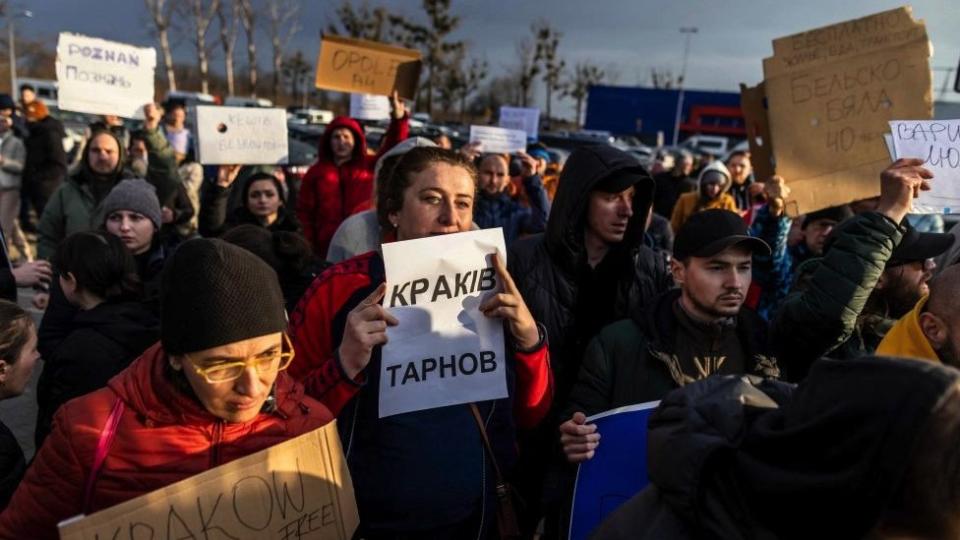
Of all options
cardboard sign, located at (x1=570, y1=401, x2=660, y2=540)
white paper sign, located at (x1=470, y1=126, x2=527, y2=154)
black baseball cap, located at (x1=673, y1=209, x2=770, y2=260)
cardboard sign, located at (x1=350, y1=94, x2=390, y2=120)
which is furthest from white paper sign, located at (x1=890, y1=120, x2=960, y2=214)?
cardboard sign, located at (x1=350, y1=94, x2=390, y2=120)

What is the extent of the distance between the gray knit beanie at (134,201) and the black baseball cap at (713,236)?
2.76 meters

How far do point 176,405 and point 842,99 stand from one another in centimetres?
308

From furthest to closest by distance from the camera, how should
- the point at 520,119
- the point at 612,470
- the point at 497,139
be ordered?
the point at 520,119
the point at 497,139
the point at 612,470

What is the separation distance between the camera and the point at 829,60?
328cm

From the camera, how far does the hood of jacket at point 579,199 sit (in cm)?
271

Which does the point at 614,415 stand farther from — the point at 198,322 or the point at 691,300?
the point at 198,322

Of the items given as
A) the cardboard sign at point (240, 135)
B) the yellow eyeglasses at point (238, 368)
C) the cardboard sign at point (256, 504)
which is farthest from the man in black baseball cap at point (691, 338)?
the cardboard sign at point (240, 135)

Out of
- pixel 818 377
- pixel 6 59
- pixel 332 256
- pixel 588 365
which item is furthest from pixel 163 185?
pixel 6 59

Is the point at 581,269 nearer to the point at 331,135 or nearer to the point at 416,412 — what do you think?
the point at 416,412

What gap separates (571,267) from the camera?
2.71 metres

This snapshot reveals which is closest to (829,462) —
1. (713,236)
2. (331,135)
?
(713,236)

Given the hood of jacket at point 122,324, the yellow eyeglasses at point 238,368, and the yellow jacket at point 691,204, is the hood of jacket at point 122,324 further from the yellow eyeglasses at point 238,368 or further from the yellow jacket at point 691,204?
the yellow jacket at point 691,204

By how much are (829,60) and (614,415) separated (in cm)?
227

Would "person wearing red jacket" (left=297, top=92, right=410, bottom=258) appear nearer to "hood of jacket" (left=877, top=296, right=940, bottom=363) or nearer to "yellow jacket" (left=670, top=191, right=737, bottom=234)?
"yellow jacket" (left=670, top=191, right=737, bottom=234)
